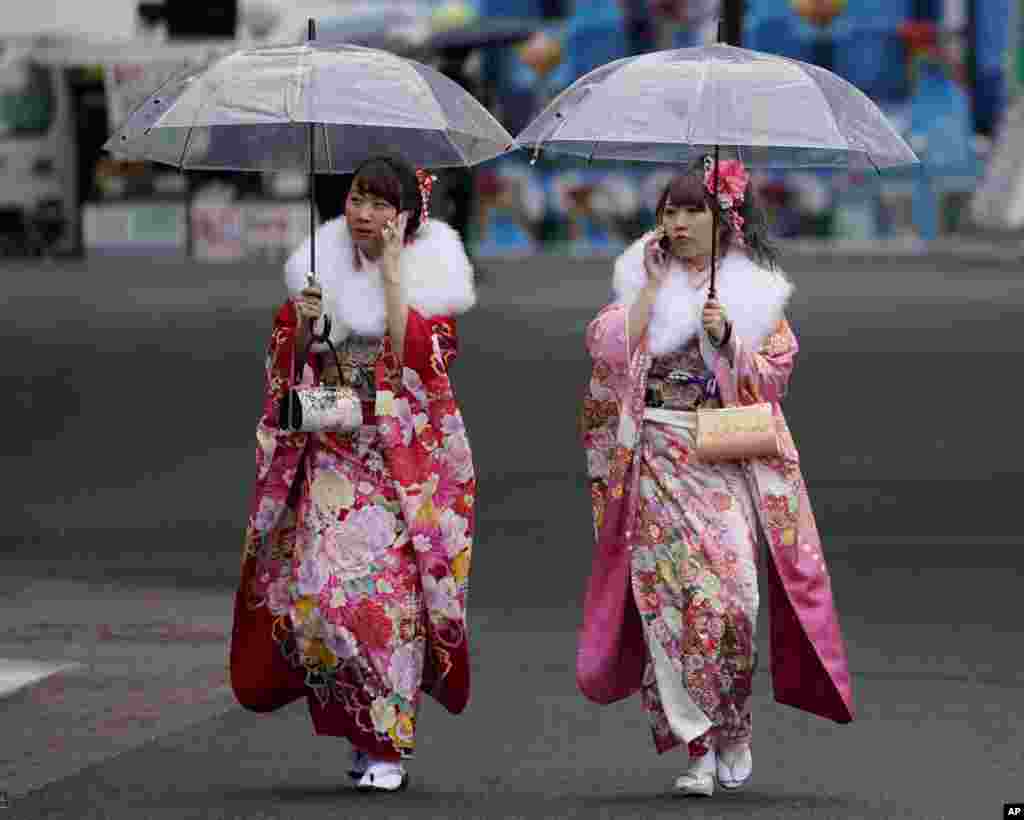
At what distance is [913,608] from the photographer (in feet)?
35.6

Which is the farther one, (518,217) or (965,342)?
(518,217)

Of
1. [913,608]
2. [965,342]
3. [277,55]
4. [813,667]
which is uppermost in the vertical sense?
[277,55]

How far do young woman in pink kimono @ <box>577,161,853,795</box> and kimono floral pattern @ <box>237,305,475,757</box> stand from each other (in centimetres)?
39

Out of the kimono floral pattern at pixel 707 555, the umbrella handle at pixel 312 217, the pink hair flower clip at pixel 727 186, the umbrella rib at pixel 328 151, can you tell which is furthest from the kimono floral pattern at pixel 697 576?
the umbrella rib at pixel 328 151

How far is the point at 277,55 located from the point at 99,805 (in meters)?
2.01

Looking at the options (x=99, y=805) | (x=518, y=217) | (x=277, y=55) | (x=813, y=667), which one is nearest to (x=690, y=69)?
(x=277, y=55)

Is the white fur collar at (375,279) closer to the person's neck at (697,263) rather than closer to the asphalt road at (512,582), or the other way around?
the person's neck at (697,263)

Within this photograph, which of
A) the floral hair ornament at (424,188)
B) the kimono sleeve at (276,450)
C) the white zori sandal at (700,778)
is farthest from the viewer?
the floral hair ornament at (424,188)

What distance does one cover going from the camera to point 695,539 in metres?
7.24

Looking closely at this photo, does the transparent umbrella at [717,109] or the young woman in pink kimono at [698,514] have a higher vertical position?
the transparent umbrella at [717,109]

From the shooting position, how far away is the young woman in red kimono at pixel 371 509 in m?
7.32

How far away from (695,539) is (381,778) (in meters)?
0.99

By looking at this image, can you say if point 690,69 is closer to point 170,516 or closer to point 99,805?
point 99,805

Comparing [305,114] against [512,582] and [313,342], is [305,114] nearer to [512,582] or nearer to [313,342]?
[313,342]
